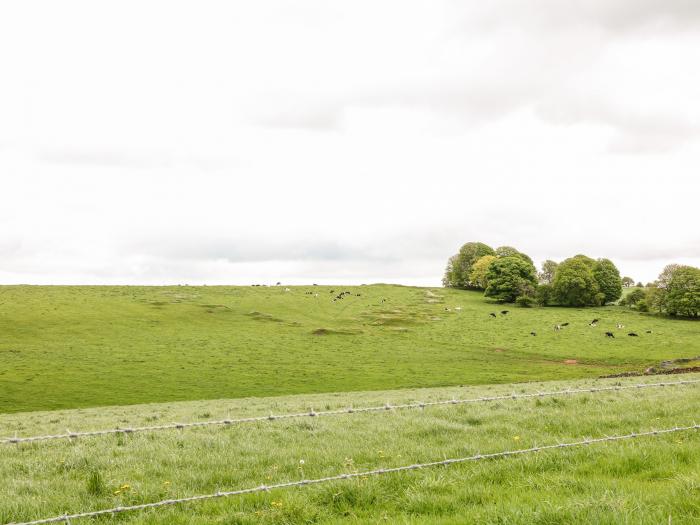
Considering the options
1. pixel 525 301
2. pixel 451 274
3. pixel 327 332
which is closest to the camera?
pixel 327 332

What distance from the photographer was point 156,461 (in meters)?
10.5

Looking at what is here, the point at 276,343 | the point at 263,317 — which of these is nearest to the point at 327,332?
the point at 276,343

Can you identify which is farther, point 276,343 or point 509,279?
point 509,279

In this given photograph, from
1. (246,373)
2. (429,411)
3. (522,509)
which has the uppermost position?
(522,509)

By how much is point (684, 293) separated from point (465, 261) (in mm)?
63435

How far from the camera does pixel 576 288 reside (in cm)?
13038

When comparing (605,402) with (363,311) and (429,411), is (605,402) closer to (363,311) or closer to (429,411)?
(429,411)

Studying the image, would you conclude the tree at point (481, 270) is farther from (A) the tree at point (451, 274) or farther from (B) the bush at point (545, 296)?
(B) the bush at point (545, 296)

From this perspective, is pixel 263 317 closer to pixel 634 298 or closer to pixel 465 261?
pixel 465 261

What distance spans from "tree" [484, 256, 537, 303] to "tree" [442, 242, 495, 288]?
2286cm

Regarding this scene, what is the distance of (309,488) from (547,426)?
690 centimetres

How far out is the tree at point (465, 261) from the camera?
165 metres

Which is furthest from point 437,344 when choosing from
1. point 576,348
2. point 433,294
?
point 433,294

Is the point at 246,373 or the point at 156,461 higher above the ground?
the point at 156,461
